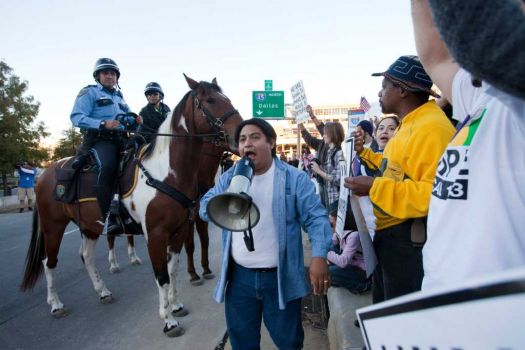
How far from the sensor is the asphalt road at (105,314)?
3.33 meters

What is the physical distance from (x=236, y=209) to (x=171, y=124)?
7.39ft

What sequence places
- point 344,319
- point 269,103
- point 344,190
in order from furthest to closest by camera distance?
point 269,103 → point 344,319 → point 344,190

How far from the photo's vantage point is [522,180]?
64cm

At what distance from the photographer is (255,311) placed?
213 centimetres

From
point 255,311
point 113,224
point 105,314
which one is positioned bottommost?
point 105,314

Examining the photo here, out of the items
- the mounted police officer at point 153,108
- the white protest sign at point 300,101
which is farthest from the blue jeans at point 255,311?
the white protest sign at point 300,101

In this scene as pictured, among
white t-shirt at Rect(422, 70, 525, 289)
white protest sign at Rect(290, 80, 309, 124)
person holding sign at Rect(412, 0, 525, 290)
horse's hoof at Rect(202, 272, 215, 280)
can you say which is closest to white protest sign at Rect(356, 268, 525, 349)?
person holding sign at Rect(412, 0, 525, 290)

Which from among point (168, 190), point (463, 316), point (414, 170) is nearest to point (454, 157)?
point (463, 316)

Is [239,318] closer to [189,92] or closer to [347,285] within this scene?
[347,285]

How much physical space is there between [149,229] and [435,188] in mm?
3078

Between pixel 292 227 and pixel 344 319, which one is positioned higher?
pixel 292 227

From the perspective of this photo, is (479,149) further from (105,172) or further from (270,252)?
(105,172)

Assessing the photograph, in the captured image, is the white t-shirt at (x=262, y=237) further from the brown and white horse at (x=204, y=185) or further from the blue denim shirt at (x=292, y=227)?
the brown and white horse at (x=204, y=185)

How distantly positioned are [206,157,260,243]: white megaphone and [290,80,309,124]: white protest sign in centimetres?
594
